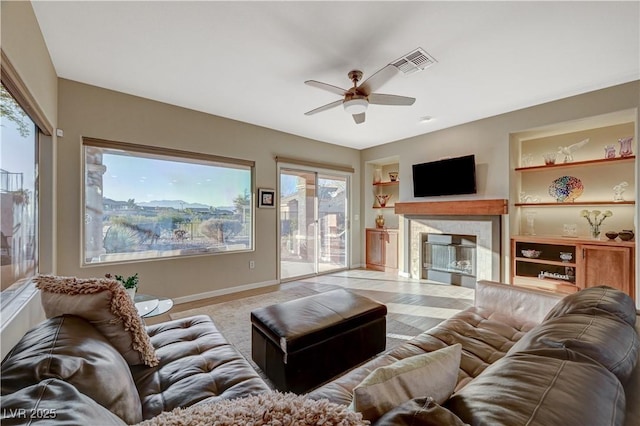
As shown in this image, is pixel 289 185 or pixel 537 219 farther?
pixel 289 185

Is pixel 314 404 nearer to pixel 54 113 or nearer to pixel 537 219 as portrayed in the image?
pixel 54 113

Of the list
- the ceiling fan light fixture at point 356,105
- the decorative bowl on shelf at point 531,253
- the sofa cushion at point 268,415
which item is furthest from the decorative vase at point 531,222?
the sofa cushion at point 268,415

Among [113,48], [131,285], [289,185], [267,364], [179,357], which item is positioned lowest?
[267,364]

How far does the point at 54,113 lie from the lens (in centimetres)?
272

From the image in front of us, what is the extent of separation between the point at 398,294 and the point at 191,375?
3239 mm

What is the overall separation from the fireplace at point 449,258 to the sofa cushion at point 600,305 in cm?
312

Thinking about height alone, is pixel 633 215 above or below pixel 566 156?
below

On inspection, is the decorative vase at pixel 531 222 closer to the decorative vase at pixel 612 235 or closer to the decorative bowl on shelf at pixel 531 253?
the decorative bowl on shelf at pixel 531 253

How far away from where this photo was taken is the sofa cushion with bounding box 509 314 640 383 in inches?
32.0

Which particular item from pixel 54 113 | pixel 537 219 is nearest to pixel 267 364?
pixel 54 113

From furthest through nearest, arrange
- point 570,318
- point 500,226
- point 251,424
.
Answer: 1. point 500,226
2. point 570,318
3. point 251,424

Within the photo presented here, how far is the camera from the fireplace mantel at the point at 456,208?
3902 millimetres

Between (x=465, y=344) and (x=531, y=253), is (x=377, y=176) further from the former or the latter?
(x=465, y=344)

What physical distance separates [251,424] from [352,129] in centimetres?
449
